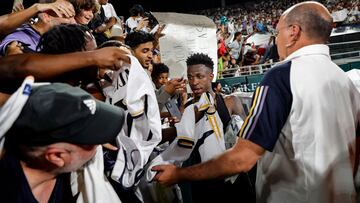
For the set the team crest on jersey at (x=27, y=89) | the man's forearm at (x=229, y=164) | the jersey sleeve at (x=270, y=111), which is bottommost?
the man's forearm at (x=229, y=164)

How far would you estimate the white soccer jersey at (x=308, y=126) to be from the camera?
1.94 meters

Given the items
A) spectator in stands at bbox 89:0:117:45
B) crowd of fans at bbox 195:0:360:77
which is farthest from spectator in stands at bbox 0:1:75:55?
crowd of fans at bbox 195:0:360:77

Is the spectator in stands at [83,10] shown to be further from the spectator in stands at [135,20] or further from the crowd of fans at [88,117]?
the spectator in stands at [135,20]

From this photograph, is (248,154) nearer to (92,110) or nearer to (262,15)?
(92,110)

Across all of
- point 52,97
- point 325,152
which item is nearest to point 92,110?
point 52,97

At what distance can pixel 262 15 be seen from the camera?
65.0ft

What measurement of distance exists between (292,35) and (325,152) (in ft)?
2.03

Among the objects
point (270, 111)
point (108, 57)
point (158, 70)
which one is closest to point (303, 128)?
point (270, 111)

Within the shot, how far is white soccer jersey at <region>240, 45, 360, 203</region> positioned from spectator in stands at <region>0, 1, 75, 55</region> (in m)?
1.12

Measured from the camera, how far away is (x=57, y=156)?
1.27 metres

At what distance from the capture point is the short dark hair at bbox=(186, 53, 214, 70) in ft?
13.1

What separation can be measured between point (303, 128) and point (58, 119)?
122 centimetres

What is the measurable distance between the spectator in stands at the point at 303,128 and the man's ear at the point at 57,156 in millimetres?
946

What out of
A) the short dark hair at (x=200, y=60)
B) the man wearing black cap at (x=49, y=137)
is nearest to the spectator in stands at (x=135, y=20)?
the short dark hair at (x=200, y=60)
